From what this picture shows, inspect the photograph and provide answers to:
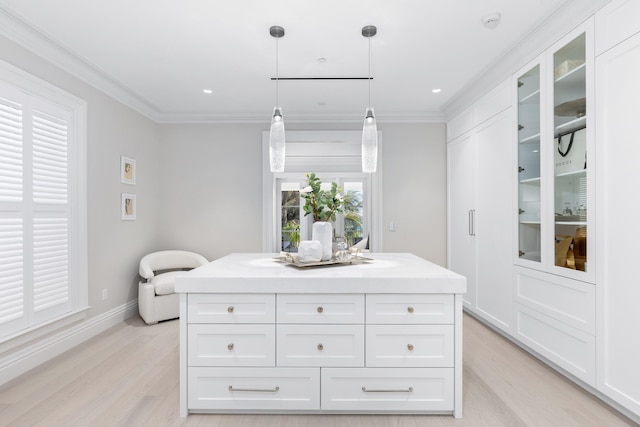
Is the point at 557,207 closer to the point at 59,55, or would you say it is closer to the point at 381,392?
the point at 381,392

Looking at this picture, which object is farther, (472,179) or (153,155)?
(153,155)

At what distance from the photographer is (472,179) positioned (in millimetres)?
3814

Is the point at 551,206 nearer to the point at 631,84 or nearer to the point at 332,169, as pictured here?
the point at 631,84

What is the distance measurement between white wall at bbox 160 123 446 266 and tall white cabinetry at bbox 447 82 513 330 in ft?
1.04

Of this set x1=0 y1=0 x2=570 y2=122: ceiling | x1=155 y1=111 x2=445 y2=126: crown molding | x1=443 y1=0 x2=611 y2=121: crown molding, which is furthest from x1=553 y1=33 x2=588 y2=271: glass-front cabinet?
x1=155 y1=111 x2=445 y2=126: crown molding

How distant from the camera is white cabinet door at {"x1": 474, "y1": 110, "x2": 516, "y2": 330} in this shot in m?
3.09

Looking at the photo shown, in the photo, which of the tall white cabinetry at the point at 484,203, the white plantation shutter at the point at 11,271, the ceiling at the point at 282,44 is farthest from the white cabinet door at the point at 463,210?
the white plantation shutter at the point at 11,271

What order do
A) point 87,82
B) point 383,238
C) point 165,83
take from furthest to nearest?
point 383,238, point 165,83, point 87,82

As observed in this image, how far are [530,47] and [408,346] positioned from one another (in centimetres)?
255

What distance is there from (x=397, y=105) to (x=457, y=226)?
1.71m

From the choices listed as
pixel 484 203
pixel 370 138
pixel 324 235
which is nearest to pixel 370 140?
pixel 370 138

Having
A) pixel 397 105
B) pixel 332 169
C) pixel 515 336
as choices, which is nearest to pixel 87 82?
pixel 332 169

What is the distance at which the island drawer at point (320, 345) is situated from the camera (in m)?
1.88

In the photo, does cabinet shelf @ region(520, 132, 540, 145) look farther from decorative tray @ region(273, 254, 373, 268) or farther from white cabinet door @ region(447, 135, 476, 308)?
decorative tray @ region(273, 254, 373, 268)
